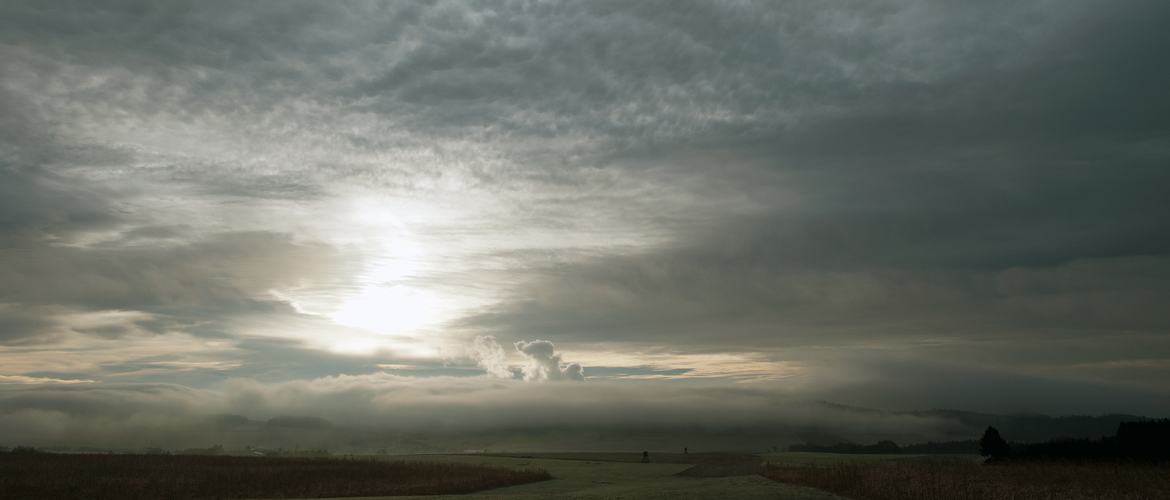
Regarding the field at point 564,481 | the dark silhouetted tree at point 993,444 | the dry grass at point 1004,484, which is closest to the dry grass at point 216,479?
the field at point 564,481

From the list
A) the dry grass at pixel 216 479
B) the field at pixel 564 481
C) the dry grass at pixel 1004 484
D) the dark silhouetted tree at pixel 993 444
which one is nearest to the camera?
the dry grass at pixel 1004 484

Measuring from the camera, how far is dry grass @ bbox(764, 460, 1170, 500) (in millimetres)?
30391

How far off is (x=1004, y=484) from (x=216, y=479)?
68.0 m

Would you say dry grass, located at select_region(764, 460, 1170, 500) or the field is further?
the field

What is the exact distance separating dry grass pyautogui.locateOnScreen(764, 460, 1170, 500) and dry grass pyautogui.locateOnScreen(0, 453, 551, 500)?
122 ft

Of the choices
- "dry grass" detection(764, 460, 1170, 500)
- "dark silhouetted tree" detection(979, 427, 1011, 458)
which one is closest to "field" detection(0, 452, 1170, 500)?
"dry grass" detection(764, 460, 1170, 500)

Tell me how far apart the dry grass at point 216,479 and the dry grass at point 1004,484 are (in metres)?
37.3

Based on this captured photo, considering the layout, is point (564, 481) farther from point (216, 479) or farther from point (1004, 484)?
point (1004, 484)

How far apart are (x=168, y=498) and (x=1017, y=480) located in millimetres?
64693

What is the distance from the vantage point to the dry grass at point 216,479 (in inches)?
2021

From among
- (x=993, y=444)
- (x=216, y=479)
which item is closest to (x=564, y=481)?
(x=216, y=479)

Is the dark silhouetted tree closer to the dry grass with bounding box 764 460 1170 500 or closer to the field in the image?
the field

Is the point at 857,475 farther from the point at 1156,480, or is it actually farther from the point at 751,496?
the point at 1156,480

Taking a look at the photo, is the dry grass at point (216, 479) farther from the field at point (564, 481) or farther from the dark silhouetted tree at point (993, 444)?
Answer: the dark silhouetted tree at point (993, 444)
